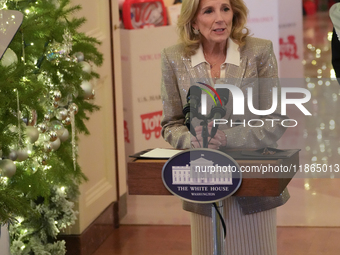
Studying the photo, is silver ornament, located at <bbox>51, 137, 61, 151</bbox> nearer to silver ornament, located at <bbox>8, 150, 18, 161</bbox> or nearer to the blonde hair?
silver ornament, located at <bbox>8, 150, 18, 161</bbox>

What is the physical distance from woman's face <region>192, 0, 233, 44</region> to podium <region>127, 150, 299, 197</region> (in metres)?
0.55

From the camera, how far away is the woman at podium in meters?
1.77

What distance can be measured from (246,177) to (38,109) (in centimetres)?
127

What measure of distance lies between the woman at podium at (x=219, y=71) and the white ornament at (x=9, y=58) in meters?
0.63

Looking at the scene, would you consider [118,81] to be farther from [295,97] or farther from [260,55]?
[295,97]

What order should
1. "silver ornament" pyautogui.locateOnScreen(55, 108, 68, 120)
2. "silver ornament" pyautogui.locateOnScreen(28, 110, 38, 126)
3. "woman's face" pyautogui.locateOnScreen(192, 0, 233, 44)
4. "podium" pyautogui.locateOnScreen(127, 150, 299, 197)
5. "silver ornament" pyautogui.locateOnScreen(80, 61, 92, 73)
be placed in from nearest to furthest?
"podium" pyautogui.locateOnScreen(127, 150, 299, 197) < "woman's face" pyautogui.locateOnScreen(192, 0, 233, 44) < "silver ornament" pyautogui.locateOnScreen(28, 110, 38, 126) < "silver ornament" pyautogui.locateOnScreen(55, 108, 68, 120) < "silver ornament" pyautogui.locateOnScreen(80, 61, 92, 73)

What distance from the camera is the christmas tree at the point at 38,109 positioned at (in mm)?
2035

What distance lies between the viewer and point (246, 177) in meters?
1.31

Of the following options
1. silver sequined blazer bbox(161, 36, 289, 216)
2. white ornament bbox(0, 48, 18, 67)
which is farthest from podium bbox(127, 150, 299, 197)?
white ornament bbox(0, 48, 18, 67)

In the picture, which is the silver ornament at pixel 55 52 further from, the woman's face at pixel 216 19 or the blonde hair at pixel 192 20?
the woman's face at pixel 216 19

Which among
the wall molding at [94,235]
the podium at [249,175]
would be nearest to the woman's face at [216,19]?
the podium at [249,175]

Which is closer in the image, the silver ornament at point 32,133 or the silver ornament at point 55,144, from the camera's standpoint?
the silver ornament at point 32,133

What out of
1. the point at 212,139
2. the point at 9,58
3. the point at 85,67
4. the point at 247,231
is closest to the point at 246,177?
the point at 212,139

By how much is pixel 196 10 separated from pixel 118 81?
8.75ft
